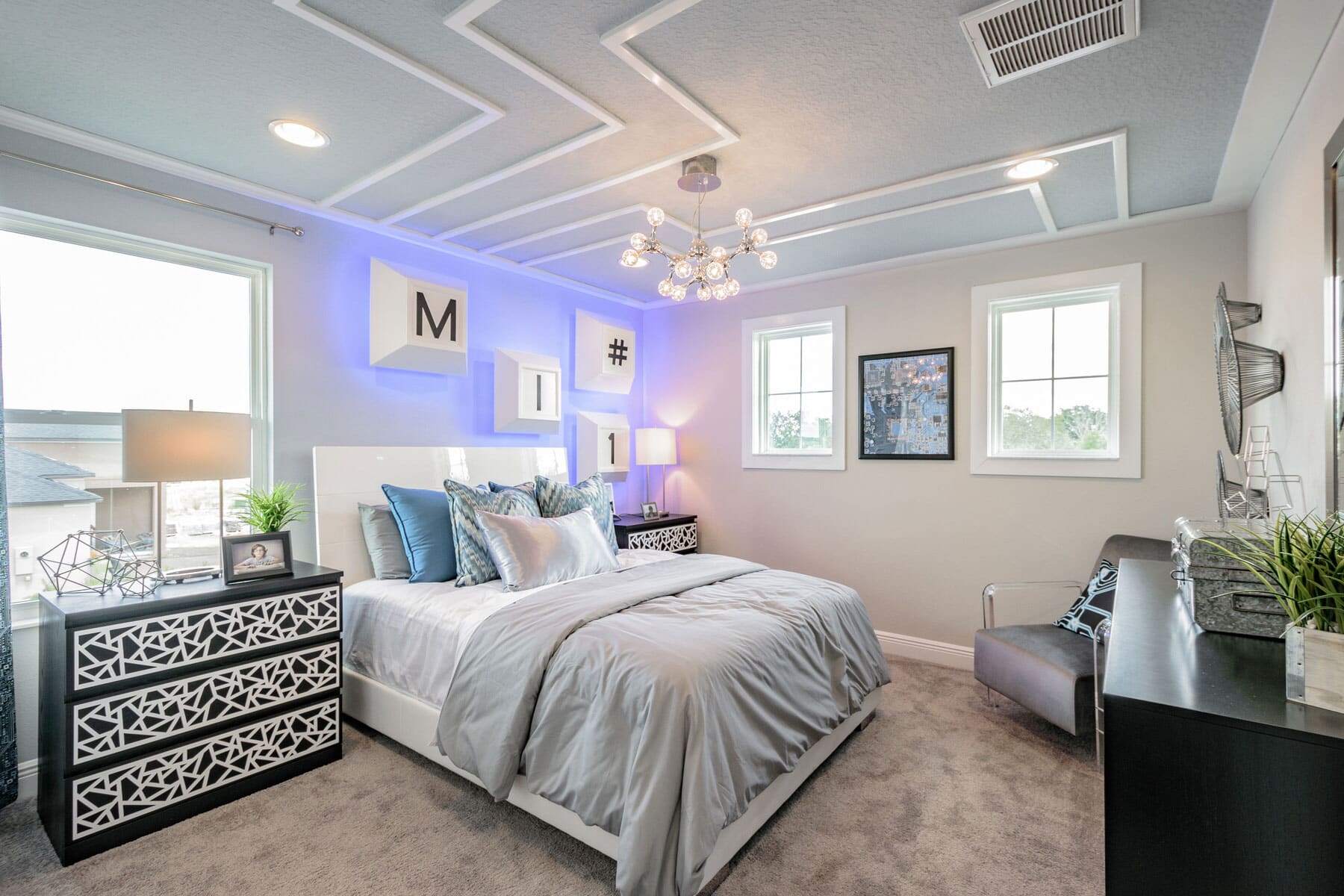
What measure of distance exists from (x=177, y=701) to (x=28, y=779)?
A: 787 millimetres

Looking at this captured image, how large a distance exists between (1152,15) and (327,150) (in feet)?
9.13

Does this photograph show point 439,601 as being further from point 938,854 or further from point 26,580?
point 938,854

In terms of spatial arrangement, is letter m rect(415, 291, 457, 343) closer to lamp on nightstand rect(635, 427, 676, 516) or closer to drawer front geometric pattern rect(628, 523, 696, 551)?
lamp on nightstand rect(635, 427, 676, 516)

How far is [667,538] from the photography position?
14.7 feet

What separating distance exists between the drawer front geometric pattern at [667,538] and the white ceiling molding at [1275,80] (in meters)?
3.33

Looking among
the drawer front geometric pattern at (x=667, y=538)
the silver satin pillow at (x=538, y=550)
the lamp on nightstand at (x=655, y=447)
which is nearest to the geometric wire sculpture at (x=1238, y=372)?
the silver satin pillow at (x=538, y=550)

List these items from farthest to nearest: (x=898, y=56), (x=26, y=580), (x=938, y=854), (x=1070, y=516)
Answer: (x=1070, y=516) → (x=26, y=580) → (x=938, y=854) → (x=898, y=56)

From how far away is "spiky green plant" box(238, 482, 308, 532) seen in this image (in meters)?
2.66

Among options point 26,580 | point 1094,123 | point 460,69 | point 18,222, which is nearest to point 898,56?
point 1094,123

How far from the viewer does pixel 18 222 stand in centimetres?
238

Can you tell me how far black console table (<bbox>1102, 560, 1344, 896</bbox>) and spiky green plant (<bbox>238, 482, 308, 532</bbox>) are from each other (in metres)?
2.90

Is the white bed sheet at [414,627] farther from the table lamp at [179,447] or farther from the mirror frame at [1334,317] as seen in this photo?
→ the mirror frame at [1334,317]

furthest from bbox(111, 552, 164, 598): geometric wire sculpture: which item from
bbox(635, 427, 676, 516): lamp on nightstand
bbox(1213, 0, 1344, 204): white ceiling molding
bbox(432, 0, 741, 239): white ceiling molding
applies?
bbox(1213, 0, 1344, 204): white ceiling molding

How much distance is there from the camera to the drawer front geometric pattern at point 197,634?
2057 millimetres
